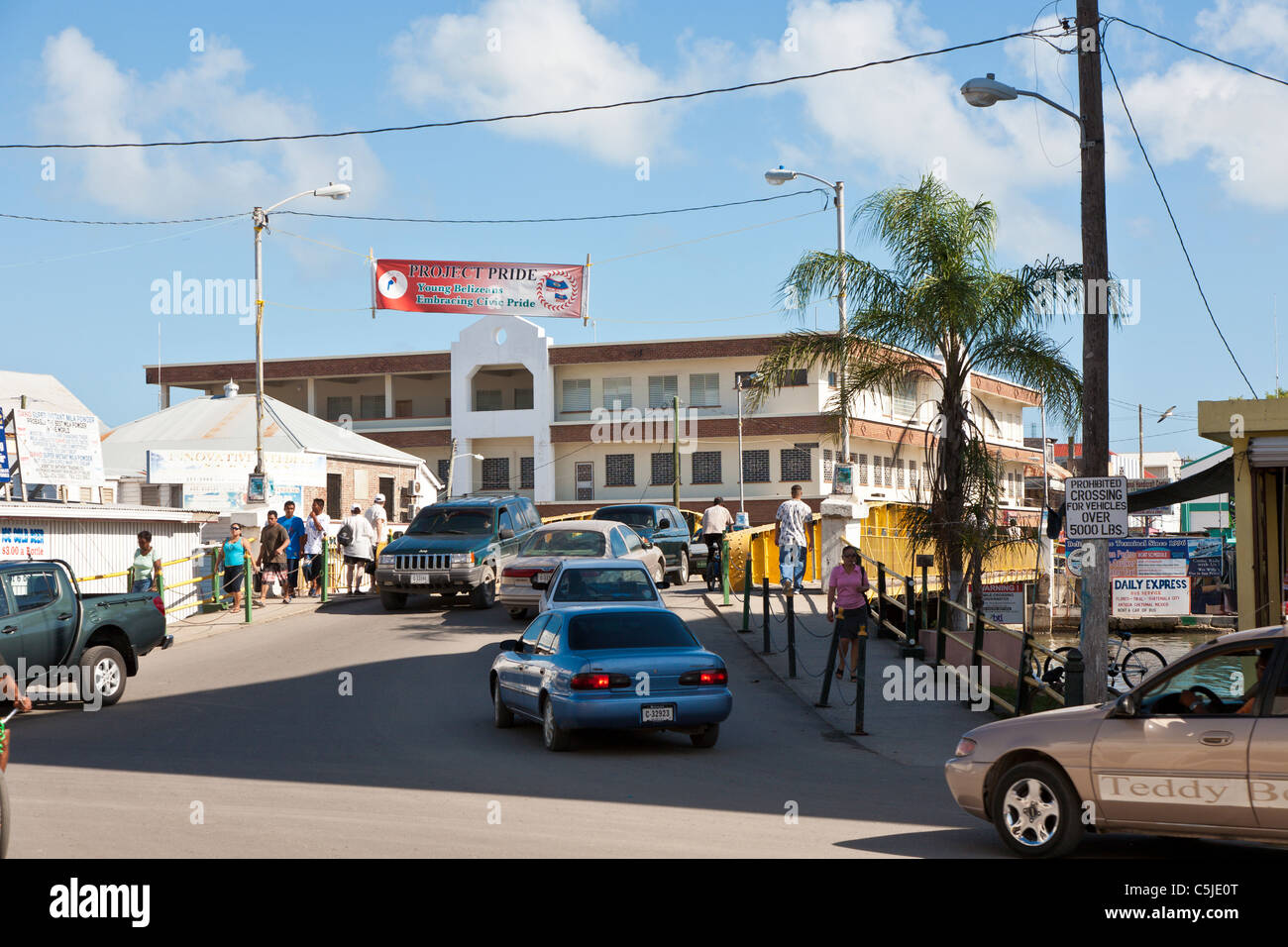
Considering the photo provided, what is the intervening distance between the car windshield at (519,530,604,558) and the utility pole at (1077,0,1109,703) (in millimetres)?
11034

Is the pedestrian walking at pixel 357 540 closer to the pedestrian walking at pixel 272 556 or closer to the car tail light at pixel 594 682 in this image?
the pedestrian walking at pixel 272 556

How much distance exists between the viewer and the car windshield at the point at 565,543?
2297cm

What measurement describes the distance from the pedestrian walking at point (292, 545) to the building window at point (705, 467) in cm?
3202

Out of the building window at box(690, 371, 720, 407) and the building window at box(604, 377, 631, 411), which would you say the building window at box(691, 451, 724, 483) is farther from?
the building window at box(604, 377, 631, 411)

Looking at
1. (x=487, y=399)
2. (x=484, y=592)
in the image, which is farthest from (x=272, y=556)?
(x=487, y=399)

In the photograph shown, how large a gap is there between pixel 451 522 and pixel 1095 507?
50.1 ft

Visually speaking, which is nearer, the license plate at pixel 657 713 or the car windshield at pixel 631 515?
the license plate at pixel 657 713

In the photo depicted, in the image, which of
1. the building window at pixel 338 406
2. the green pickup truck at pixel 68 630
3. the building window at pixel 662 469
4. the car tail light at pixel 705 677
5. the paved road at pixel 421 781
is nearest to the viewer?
the paved road at pixel 421 781

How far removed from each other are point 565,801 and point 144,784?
3.54 m

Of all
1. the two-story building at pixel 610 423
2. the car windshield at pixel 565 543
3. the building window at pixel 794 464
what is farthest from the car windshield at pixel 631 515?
the building window at pixel 794 464

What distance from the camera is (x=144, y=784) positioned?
1091cm

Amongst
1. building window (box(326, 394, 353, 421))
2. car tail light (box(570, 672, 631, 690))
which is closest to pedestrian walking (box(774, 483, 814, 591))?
car tail light (box(570, 672, 631, 690))
